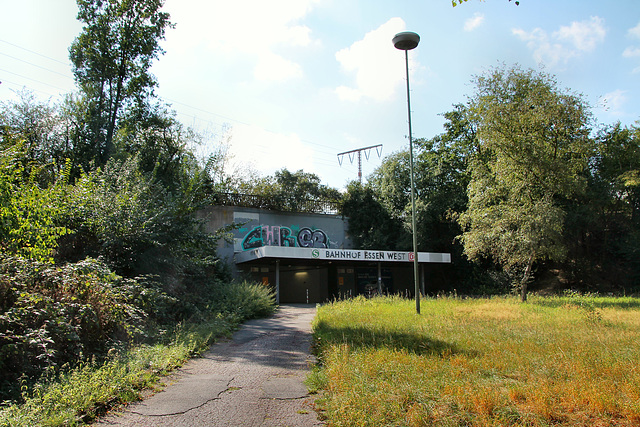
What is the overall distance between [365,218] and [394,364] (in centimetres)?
3039

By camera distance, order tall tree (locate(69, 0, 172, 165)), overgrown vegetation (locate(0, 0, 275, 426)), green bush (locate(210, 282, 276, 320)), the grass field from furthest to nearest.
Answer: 1. tall tree (locate(69, 0, 172, 165))
2. green bush (locate(210, 282, 276, 320))
3. overgrown vegetation (locate(0, 0, 275, 426))
4. the grass field

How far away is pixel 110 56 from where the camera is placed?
2620cm

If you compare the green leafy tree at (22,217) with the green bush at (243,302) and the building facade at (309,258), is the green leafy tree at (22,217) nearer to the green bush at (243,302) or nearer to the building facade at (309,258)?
the green bush at (243,302)

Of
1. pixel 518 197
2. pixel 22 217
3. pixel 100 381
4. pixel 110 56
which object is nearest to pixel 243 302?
pixel 22 217

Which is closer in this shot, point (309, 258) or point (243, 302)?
point (243, 302)

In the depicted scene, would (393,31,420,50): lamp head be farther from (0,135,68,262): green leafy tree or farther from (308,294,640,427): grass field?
(0,135,68,262): green leafy tree

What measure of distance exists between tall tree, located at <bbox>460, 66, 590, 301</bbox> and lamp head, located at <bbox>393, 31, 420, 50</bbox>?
8.79 m

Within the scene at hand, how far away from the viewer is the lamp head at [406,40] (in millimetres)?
13680

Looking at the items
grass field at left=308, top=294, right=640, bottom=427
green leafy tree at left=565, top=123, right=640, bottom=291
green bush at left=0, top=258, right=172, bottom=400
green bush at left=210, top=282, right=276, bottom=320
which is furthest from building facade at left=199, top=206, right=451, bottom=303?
green bush at left=0, top=258, right=172, bottom=400

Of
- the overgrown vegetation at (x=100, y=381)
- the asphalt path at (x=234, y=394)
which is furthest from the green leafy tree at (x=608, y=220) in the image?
the overgrown vegetation at (x=100, y=381)

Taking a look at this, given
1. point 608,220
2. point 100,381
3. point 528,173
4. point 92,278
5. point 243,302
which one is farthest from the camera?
point 608,220

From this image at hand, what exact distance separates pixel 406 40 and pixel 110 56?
20850mm

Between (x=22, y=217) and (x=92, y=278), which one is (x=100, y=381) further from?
(x=22, y=217)

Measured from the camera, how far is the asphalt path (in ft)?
14.8
